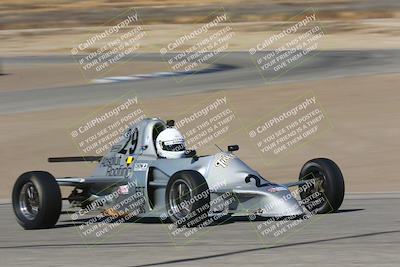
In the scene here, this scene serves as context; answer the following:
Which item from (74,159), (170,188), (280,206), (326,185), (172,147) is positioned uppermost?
(74,159)

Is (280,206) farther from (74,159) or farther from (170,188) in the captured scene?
(74,159)

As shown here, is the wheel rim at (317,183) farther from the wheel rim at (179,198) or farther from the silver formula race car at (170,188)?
the wheel rim at (179,198)

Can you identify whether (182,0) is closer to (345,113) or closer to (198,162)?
(345,113)

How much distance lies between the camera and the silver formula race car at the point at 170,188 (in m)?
12.4

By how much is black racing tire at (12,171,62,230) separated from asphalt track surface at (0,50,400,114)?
50.8 ft

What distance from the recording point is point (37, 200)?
44.0 ft

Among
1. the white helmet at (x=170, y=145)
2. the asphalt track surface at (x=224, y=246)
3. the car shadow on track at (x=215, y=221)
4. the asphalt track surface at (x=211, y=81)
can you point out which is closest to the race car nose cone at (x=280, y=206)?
the asphalt track surface at (x=224, y=246)

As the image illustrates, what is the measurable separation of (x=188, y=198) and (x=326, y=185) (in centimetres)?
203

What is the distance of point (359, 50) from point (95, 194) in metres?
32.1

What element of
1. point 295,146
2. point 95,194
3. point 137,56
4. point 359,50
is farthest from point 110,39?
point 95,194

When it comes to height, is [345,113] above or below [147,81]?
below

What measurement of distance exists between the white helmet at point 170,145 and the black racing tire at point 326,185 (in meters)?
1.63

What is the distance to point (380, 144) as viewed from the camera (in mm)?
23000

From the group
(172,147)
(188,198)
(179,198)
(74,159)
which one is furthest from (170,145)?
(74,159)
